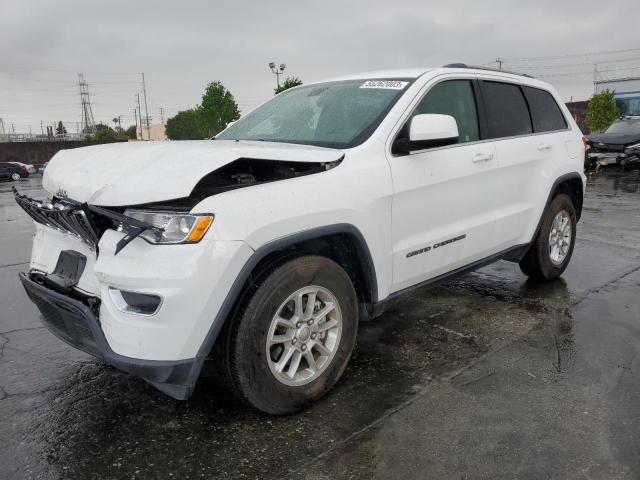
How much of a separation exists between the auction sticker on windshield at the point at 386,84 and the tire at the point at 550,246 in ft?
6.64

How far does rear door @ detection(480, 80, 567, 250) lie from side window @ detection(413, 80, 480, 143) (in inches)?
7.0

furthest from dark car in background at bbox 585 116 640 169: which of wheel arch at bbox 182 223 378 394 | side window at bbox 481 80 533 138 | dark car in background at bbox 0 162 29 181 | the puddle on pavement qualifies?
dark car in background at bbox 0 162 29 181

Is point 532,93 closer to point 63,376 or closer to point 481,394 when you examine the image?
point 481,394

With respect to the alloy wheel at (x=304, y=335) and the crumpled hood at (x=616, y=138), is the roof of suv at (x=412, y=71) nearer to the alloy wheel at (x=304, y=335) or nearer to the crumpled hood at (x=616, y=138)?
the alloy wheel at (x=304, y=335)

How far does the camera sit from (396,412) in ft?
9.69

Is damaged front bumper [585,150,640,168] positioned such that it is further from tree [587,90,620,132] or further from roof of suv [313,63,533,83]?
tree [587,90,620,132]

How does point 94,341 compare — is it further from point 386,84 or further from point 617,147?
point 617,147

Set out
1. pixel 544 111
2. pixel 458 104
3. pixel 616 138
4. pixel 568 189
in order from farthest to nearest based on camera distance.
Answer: pixel 616 138, pixel 568 189, pixel 544 111, pixel 458 104

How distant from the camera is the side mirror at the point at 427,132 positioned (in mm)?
3215

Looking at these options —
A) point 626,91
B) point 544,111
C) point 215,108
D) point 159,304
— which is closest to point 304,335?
point 159,304

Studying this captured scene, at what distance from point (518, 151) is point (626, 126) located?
16.2 m

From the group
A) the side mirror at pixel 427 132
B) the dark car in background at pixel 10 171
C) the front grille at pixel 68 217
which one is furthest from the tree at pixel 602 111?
the front grille at pixel 68 217

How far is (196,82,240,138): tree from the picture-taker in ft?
167

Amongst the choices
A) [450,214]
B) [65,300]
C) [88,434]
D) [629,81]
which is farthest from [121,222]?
[629,81]
